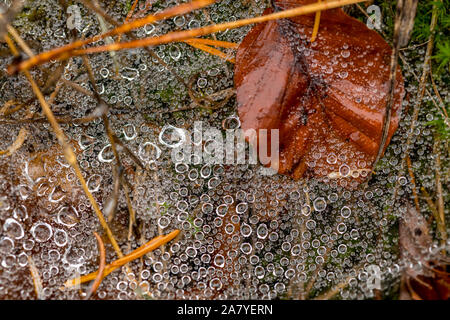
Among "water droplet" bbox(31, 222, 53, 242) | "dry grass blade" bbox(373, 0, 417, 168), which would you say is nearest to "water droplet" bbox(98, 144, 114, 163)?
"water droplet" bbox(31, 222, 53, 242)

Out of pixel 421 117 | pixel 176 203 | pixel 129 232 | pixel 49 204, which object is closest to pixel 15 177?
pixel 49 204

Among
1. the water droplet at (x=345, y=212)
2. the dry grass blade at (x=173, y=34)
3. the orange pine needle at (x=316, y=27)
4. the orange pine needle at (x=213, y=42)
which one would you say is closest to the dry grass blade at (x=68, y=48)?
the dry grass blade at (x=173, y=34)

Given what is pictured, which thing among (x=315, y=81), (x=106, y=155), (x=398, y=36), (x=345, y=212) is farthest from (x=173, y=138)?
(x=398, y=36)

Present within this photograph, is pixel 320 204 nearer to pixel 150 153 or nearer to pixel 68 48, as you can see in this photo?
pixel 150 153

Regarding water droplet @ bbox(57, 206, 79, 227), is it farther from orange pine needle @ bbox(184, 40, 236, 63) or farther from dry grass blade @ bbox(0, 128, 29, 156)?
orange pine needle @ bbox(184, 40, 236, 63)

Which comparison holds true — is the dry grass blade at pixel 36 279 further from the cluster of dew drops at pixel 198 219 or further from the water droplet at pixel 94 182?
the water droplet at pixel 94 182
